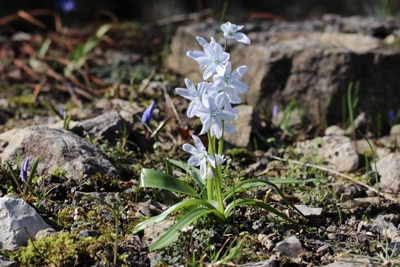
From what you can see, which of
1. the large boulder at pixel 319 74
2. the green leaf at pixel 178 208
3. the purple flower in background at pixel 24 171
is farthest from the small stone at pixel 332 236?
the large boulder at pixel 319 74

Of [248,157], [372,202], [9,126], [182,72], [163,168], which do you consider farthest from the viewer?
[182,72]

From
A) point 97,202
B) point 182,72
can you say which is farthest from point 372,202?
point 182,72

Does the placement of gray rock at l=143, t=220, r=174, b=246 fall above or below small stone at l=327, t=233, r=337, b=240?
above

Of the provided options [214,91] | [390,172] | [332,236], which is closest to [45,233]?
[214,91]

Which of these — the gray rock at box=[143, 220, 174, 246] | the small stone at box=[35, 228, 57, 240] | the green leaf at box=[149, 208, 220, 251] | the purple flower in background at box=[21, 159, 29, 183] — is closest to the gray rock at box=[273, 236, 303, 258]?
the green leaf at box=[149, 208, 220, 251]

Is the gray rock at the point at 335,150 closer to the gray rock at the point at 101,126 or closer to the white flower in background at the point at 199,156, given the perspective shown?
the gray rock at the point at 101,126

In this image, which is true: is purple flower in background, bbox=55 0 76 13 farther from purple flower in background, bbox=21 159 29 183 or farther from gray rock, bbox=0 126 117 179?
purple flower in background, bbox=21 159 29 183

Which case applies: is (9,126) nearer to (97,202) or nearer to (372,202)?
(97,202)
